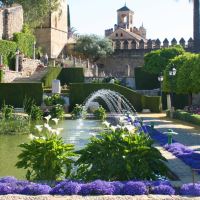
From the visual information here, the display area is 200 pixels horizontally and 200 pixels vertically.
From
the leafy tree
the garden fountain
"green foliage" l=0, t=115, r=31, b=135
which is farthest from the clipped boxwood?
the leafy tree

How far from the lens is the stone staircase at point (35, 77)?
127 ft

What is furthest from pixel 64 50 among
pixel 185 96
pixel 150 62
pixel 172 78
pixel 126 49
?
pixel 172 78

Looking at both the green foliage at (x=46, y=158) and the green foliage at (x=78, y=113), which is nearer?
the green foliage at (x=46, y=158)

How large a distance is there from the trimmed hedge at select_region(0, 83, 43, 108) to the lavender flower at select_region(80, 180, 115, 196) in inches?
1004

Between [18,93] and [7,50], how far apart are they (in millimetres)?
10023

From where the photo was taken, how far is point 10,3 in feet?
171

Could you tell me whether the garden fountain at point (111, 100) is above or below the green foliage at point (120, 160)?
above

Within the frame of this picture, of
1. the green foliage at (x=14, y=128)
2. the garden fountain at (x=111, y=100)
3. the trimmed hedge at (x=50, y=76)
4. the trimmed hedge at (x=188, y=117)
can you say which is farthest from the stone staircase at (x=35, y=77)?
the green foliage at (x=14, y=128)

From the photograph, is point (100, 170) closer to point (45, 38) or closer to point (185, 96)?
point (185, 96)

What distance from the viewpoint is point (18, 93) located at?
3203cm

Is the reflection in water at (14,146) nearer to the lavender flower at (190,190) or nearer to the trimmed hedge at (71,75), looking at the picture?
the lavender flower at (190,190)

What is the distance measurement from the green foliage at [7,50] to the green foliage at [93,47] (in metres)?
15.8

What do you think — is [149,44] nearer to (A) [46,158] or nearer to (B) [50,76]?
(B) [50,76]

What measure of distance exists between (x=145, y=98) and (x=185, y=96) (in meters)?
5.13
